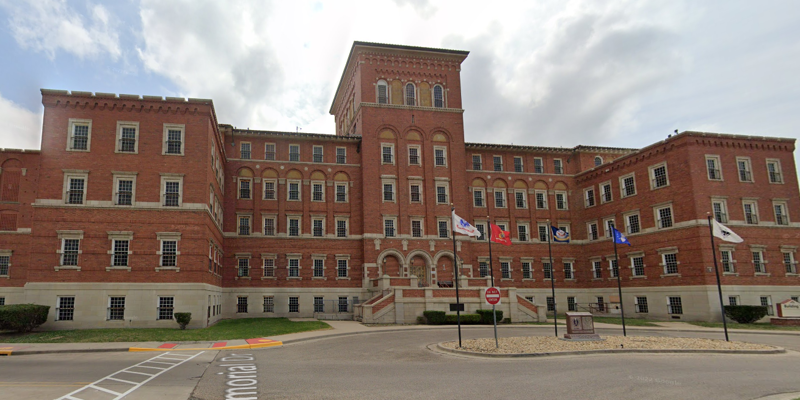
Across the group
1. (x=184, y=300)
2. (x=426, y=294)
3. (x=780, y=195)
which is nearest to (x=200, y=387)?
(x=184, y=300)

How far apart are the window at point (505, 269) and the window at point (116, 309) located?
3367 cm

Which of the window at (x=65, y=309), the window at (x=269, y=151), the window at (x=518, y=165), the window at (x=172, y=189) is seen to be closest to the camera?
the window at (x=65, y=309)

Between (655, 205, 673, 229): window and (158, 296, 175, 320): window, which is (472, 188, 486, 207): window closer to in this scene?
(655, 205, 673, 229): window

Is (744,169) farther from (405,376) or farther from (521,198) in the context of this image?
(405,376)

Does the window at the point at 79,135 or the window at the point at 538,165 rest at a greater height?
the window at the point at 538,165

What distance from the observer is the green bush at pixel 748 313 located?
36906 mm

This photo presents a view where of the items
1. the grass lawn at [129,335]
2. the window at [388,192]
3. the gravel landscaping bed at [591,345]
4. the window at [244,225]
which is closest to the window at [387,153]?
the window at [388,192]

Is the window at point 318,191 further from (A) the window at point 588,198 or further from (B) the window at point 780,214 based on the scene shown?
(B) the window at point 780,214

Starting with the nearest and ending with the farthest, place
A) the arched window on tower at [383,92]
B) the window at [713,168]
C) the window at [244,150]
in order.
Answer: the window at [713,168] → the window at [244,150] → the arched window on tower at [383,92]

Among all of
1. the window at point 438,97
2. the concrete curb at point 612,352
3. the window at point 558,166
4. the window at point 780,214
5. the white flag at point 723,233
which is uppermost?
the window at point 438,97

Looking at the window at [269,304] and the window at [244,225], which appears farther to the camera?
the window at [244,225]

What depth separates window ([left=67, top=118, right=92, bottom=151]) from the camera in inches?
1276

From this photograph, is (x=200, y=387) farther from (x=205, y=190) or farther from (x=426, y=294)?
(x=426, y=294)

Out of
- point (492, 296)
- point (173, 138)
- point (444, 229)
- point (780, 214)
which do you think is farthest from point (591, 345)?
point (780, 214)
